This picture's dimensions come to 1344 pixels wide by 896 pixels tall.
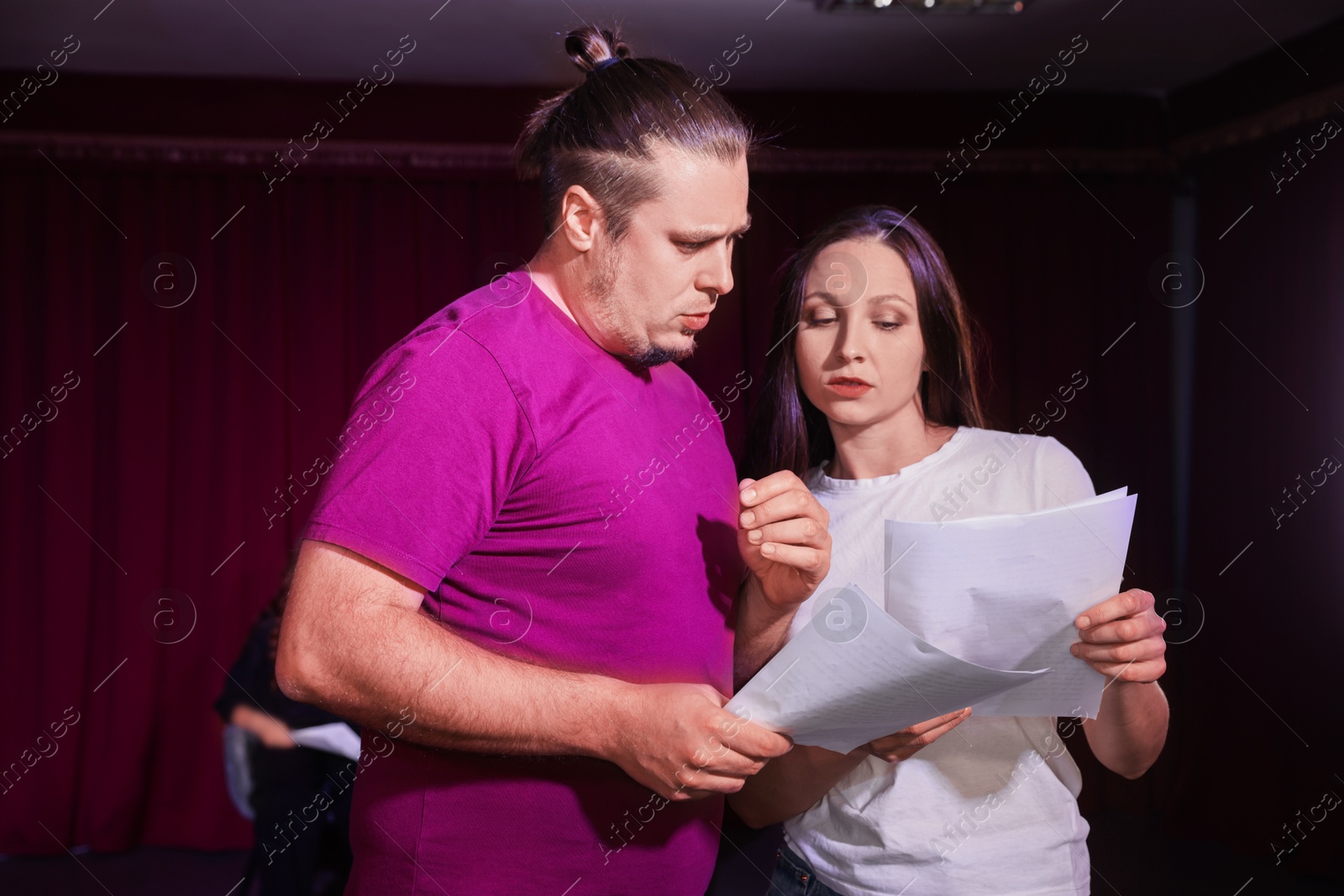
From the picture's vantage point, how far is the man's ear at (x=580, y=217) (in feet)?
3.52

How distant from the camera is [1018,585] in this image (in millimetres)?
988

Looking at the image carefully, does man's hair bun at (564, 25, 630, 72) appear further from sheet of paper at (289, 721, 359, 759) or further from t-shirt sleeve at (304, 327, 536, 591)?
sheet of paper at (289, 721, 359, 759)

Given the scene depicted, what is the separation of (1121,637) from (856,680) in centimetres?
34

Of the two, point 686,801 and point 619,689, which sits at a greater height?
point 619,689

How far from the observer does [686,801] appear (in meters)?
1.05

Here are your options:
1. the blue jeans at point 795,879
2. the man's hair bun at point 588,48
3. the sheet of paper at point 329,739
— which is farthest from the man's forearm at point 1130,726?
the sheet of paper at point 329,739

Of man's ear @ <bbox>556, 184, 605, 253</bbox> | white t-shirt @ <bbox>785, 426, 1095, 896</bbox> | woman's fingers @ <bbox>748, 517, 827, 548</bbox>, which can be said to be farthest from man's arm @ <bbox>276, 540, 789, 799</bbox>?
man's ear @ <bbox>556, 184, 605, 253</bbox>

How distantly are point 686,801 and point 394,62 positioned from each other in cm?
329

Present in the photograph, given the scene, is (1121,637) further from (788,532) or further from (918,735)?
(788,532)

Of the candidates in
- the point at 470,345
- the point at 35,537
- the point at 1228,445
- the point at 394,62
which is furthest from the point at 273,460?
the point at 1228,445

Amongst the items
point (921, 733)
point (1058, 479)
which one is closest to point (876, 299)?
point (1058, 479)

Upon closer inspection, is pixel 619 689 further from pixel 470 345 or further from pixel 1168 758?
pixel 1168 758

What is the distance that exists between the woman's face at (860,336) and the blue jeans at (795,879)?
601 millimetres

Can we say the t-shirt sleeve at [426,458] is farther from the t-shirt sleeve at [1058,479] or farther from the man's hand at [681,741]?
the t-shirt sleeve at [1058,479]
